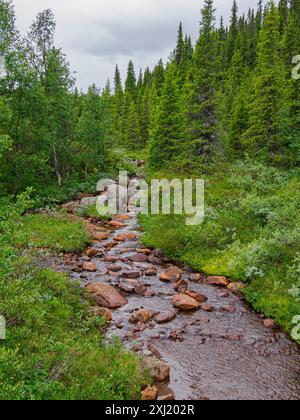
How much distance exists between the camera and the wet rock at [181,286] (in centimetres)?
1454

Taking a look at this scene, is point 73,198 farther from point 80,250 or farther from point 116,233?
point 80,250

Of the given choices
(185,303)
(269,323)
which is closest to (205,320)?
(185,303)

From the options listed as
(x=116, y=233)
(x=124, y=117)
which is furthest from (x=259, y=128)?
(x=124, y=117)

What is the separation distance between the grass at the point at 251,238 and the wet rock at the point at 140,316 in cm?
405

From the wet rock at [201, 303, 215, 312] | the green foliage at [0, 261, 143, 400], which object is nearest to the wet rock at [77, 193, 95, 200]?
the green foliage at [0, 261, 143, 400]

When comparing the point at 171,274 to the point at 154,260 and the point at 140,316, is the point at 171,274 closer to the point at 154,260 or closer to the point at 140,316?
the point at 154,260

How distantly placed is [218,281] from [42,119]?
1869 centimetres

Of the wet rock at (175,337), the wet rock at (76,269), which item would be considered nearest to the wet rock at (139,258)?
the wet rock at (76,269)

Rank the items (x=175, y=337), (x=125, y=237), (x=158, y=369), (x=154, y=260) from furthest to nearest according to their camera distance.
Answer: (x=125, y=237), (x=154, y=260), (x=175, y=337), (x=158, y=369)

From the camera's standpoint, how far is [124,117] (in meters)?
65.7

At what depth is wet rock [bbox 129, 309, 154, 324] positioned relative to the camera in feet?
39.6

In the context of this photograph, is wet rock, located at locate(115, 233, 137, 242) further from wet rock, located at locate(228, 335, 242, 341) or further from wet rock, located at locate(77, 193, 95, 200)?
wet rock, located at locate(228, 335, 242, 341)

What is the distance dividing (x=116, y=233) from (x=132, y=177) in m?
18.1

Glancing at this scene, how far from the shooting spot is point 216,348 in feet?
35.1
